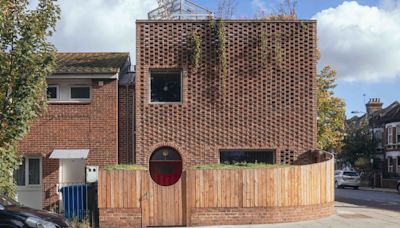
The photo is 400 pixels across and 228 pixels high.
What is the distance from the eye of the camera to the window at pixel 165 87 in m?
21.9

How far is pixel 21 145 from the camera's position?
68.7ft

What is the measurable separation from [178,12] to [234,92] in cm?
449

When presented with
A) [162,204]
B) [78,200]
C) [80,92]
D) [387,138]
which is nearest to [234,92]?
[80,92]

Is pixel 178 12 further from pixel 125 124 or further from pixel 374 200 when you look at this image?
pixel 374 200

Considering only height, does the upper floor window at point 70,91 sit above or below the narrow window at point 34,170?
above

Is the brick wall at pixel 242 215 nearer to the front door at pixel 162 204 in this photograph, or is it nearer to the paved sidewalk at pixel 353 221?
the paved sidewalk at pixel 353 221

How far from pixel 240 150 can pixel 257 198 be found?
493 centimetres

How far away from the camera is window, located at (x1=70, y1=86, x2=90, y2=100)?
2156 centimetres

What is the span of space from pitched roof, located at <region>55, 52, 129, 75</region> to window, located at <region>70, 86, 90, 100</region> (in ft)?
2.47

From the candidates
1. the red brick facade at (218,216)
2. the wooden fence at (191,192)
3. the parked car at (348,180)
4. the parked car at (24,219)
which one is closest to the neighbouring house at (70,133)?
the wooden fence at (191,192)

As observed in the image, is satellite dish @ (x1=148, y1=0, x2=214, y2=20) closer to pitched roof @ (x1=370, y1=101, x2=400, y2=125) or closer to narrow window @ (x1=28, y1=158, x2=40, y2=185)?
narrow window @ (x1=28, y1=158, x2=40, y2=185)

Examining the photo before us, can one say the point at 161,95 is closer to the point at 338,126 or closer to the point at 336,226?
the point at 336,226

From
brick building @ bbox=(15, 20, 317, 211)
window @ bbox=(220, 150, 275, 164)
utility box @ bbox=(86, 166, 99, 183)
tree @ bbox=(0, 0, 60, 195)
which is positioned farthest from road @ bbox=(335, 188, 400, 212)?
tree @ bbox=(0, 0, 60, 195)

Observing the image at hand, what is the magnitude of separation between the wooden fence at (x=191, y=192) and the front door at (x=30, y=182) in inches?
212
